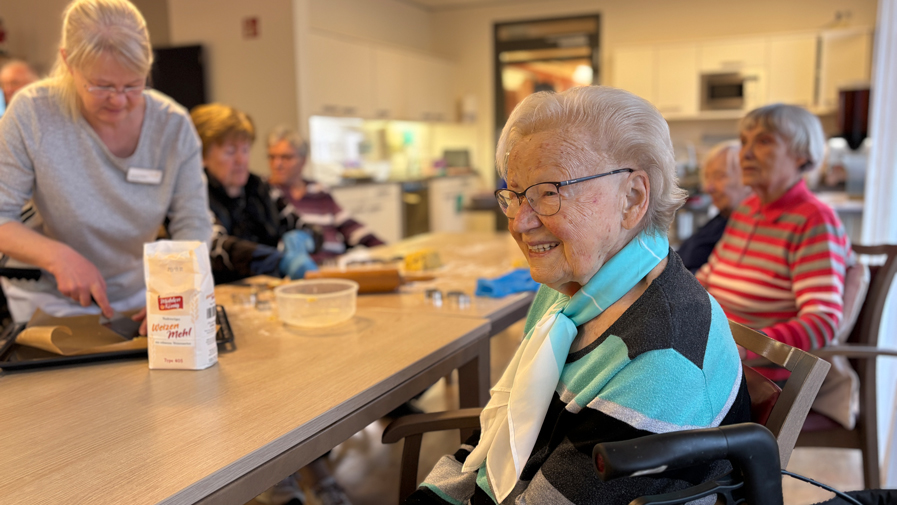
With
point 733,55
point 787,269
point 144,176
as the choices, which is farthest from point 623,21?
point 144,176

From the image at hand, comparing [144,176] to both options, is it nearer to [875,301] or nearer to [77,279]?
[77,279]

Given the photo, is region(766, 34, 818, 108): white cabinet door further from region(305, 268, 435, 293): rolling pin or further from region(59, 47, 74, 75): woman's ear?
region(59, 47, 74, 75): woman's ear

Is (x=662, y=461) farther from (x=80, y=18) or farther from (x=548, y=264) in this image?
(x=80, y=18)

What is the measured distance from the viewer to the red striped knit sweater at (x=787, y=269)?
1.71 meters

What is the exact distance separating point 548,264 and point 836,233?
1219 mm

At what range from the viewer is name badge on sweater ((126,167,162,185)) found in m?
1.72

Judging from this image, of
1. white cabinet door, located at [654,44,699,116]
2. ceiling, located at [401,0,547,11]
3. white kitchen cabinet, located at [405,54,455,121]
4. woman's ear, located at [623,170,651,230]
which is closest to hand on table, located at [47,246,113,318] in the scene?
woman's ear, located at [623,170,651,230]

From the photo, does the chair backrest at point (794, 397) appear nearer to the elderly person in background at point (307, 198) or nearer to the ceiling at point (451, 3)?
the elderly person in background at point (307, 198)

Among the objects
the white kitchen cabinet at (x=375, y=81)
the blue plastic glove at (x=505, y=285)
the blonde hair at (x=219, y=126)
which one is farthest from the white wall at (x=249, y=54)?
the blue plastic glove at (x=505, y=285)

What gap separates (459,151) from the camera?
797 cm

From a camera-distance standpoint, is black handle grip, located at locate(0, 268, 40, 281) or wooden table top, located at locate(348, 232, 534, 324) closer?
black handle grip, located at locate(0, 268, 40, 281)

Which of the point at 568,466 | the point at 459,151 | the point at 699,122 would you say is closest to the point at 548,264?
the point at 568,466

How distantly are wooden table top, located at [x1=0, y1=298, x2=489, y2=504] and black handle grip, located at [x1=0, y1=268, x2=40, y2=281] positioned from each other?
1.60 ft

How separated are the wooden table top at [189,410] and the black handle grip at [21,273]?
486 mm
